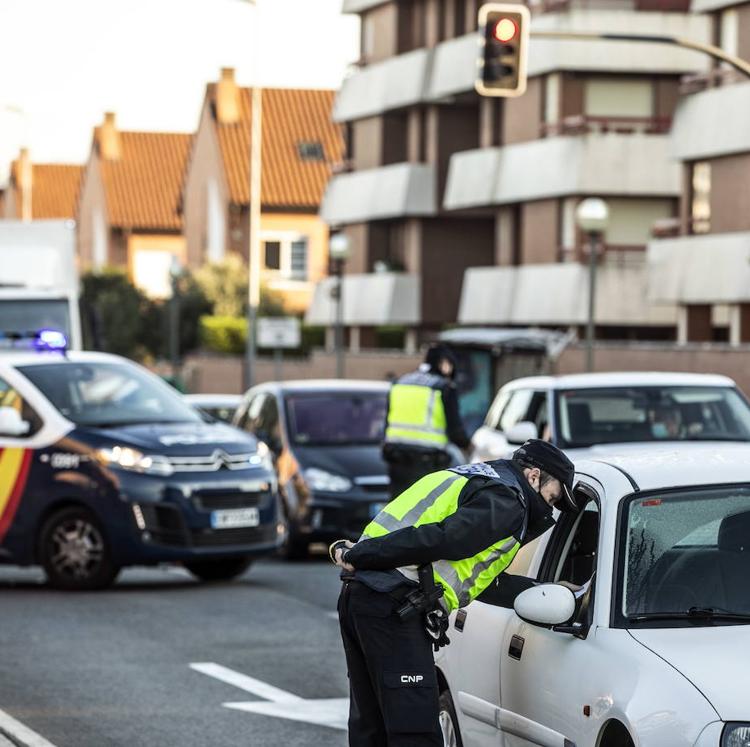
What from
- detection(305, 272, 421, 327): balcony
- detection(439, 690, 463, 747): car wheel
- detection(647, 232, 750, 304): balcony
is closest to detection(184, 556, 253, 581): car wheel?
detection(439, 690, 463, 747): car wheel

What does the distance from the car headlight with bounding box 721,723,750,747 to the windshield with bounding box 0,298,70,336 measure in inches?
753

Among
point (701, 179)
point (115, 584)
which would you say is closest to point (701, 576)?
point (115, 584)

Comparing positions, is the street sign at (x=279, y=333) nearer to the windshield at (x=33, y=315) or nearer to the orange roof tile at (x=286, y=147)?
A: the windshield at (x=33, y=315)

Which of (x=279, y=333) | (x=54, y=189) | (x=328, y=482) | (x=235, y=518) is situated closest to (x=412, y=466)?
(x=235, y=518)

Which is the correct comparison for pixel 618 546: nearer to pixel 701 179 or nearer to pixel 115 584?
pixel 115 584

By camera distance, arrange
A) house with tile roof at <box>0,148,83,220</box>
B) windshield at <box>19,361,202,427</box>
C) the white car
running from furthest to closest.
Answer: house with tile roof at <box>0,148,83,220</box> < windshield at <box>19,361,202,427</box> < the white car

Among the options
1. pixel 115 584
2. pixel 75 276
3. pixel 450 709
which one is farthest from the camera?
pixel 75 276

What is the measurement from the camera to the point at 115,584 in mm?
18281

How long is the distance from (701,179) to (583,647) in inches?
1592

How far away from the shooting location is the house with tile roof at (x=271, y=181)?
8388 cm

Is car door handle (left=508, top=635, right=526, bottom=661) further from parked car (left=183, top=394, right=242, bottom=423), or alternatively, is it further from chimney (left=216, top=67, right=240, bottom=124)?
chimney (left=216, top=67, right=240, bottom=124)

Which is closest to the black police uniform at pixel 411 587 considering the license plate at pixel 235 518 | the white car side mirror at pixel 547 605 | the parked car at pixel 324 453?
the white car side mirror at pixel 547 605

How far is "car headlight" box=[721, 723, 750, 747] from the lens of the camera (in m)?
6.19

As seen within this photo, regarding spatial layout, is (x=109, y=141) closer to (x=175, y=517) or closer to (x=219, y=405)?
(x=219, y=405)
